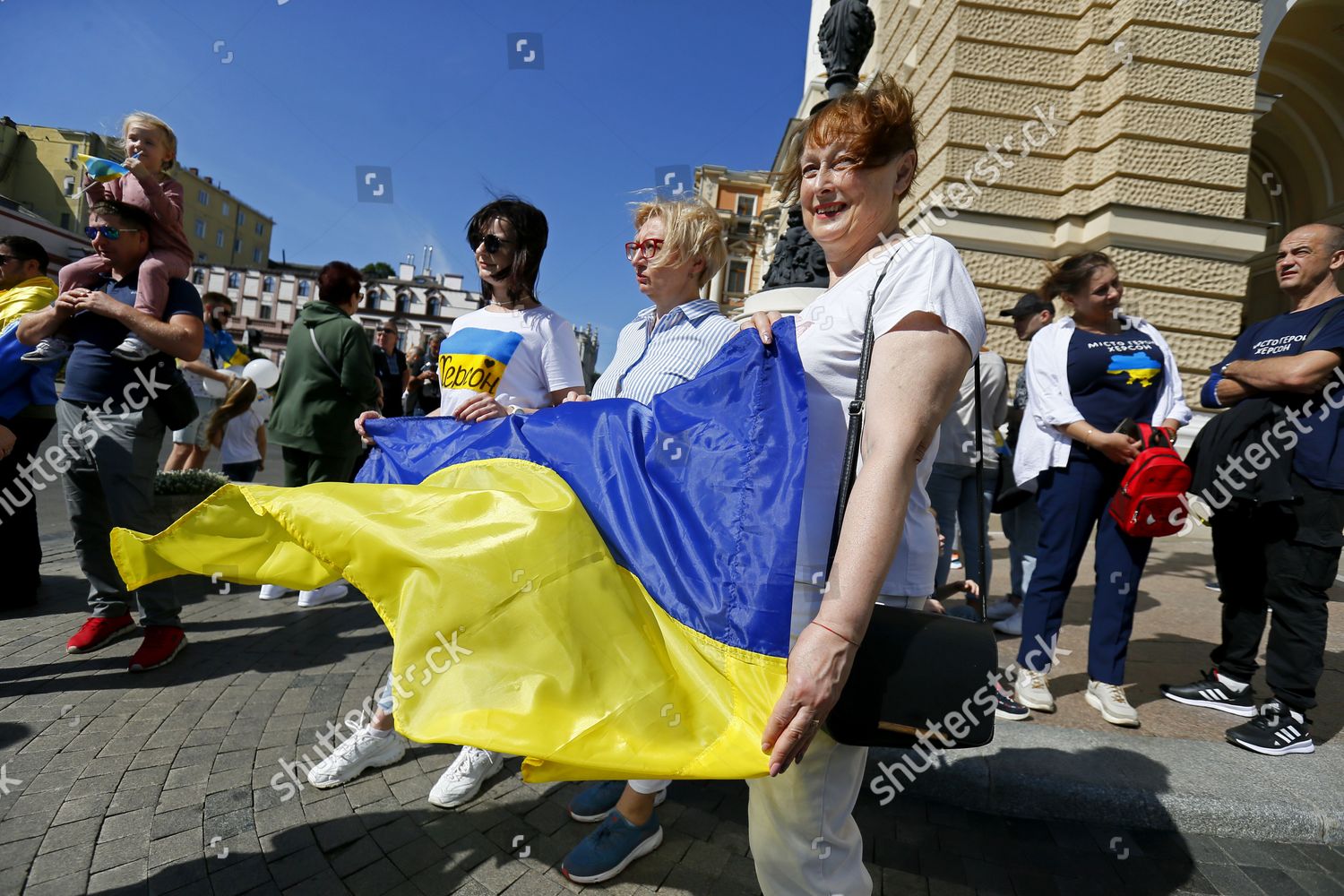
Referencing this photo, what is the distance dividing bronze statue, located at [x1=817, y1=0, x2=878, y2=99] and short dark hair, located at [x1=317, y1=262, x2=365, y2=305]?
17.3 feet

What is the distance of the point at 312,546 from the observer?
56.1 inches

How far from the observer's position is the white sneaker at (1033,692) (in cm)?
314

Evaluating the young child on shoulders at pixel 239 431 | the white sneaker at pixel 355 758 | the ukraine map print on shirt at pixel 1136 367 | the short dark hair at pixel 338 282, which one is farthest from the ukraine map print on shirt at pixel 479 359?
the young child on shoulders at pixel 239 431

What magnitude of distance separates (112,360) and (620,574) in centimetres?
319

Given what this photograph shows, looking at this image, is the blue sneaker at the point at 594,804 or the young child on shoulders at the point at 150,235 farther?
the young child on shoulders at the point at 150,235

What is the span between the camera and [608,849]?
2047 millimetres

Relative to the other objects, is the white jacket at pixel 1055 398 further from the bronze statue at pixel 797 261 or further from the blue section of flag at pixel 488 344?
the bronze statue at pixel 797 261

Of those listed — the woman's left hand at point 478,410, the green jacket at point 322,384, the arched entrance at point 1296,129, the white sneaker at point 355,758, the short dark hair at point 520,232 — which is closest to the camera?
the woman's left hand at point 478,410

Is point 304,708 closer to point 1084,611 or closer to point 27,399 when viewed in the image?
point 27,399

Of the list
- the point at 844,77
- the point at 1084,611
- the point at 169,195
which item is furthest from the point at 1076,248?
the point at 169,195

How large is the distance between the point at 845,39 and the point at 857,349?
707 centimetres

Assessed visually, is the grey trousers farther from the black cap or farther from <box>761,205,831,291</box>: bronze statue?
the black cap

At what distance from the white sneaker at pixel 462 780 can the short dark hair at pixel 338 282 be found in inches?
131

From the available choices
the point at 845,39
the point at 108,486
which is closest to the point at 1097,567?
the point at 108,486
